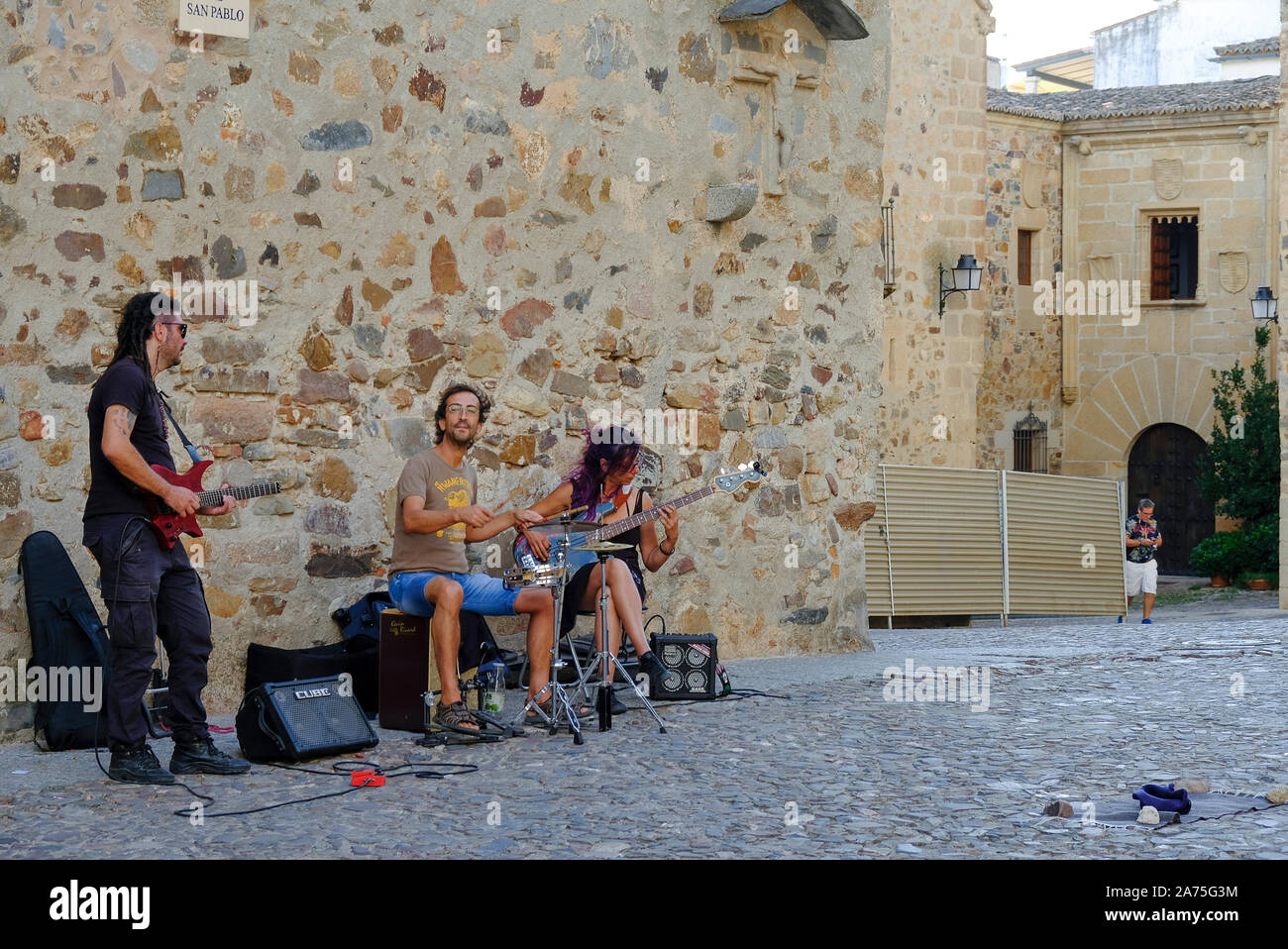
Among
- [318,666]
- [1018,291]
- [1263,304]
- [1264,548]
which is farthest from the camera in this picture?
[1018,291]

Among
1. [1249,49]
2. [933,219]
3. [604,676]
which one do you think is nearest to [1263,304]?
[933,219]

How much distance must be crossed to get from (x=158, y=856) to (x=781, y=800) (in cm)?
191

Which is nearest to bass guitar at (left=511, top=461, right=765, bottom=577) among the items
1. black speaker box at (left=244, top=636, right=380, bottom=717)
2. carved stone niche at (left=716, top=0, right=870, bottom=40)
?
black speaker box at (left=244, top=636, right=380, bottom=717)

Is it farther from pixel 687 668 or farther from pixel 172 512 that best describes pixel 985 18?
pixel 172 512

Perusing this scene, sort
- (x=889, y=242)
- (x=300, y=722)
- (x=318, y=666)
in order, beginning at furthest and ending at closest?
(x=889, y=242)
(x=318, y=666)
(x=300, y=722)

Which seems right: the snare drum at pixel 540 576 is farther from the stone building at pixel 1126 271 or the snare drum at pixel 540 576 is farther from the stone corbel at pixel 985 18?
the stone building at pixel 1126 271

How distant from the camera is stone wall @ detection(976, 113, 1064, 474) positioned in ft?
77.0

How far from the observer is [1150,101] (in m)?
24.5

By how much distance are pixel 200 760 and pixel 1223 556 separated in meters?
19.0

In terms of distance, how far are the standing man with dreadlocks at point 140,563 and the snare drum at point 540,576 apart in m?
1.36

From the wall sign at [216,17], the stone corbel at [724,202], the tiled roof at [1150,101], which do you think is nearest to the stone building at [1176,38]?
the tiled roof at [1150,101]

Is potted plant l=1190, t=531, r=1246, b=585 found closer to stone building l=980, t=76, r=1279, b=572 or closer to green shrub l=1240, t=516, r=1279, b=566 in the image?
green shrub l=1240, t=516, r=1279, b=566

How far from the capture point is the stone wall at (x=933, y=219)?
63.6 feet

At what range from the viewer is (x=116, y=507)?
549cm
